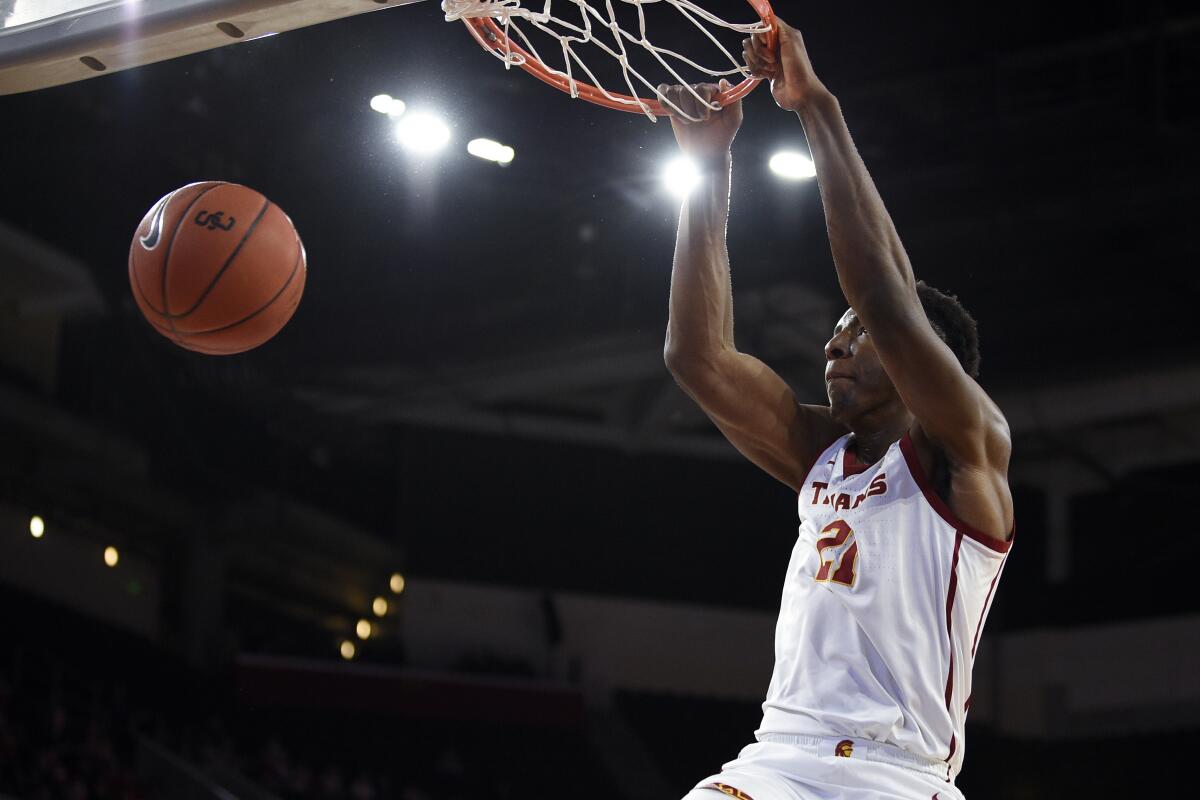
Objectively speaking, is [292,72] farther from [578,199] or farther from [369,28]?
→ [578,199]

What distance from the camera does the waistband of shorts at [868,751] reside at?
7.69ft

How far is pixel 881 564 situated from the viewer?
2.44m

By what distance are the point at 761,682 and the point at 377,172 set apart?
291 inches

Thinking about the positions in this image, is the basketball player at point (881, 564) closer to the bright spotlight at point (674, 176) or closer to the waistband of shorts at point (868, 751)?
the waistband of shorts at point (868, 751)

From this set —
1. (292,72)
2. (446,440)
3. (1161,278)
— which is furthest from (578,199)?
(446,440)

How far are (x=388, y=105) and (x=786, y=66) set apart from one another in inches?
222

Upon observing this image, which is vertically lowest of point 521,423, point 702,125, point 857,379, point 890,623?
point 890,623

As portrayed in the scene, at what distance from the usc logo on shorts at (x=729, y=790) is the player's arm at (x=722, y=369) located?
0.75m

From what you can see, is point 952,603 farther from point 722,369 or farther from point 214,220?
point 214,220


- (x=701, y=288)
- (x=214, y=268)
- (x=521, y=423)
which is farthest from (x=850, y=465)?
(x=521, y=423)

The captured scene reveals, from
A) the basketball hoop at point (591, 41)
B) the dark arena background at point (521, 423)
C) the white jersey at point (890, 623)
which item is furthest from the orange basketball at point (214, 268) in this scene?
the dark arena background at point (521, 423)

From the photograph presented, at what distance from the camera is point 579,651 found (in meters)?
15.2

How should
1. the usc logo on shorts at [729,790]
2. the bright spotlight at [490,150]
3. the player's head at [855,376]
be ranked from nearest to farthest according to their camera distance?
the usc logo on shorts at [729,790]
the player's head at [855,376]
the bright spotlight at [490,150]

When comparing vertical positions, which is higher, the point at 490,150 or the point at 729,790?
the point at 490,150
